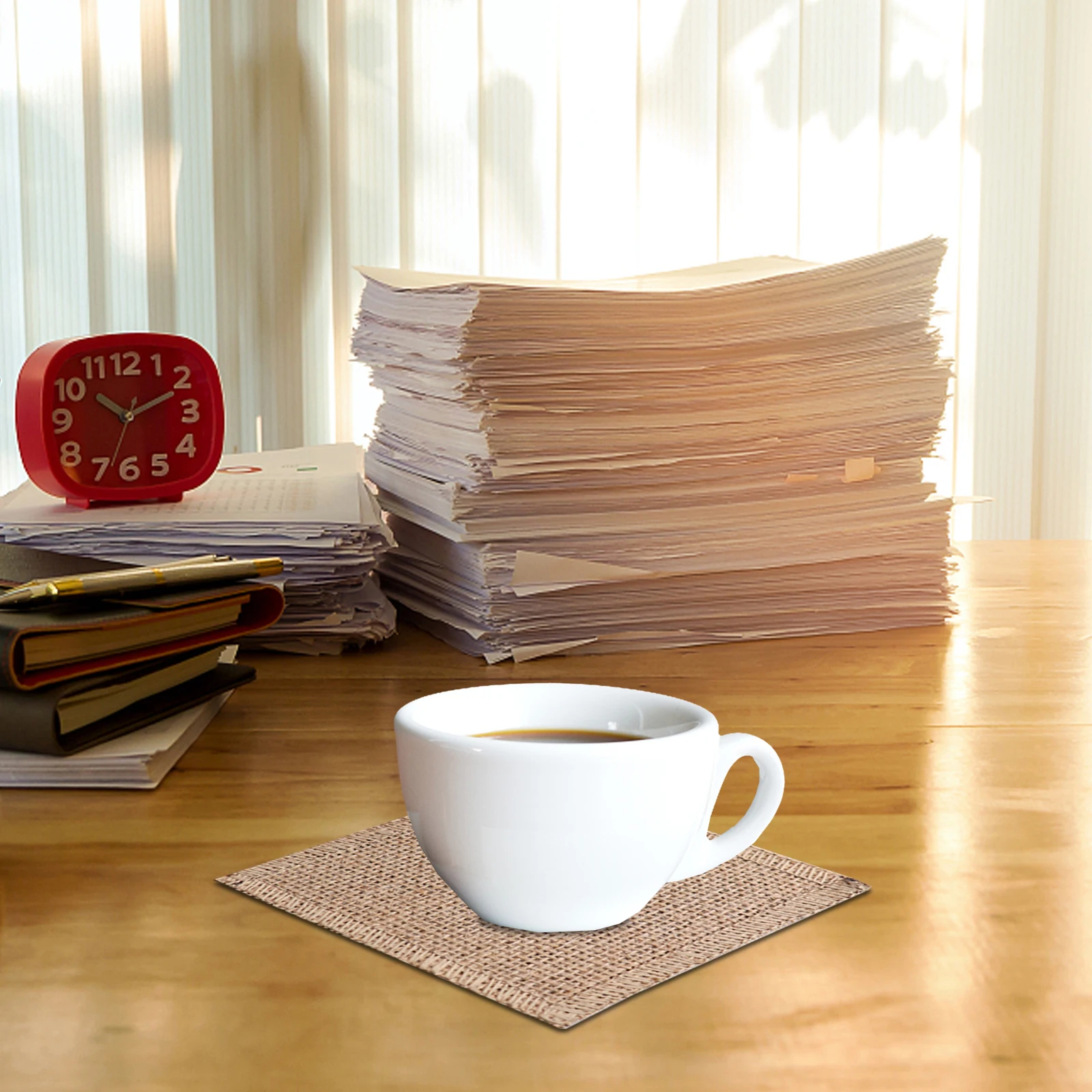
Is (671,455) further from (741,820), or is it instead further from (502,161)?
(502,161)

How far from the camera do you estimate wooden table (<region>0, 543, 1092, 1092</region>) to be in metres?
0.33

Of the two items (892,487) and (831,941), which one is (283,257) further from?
(831,941)

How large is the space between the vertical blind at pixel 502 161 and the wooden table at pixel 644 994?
1.75m

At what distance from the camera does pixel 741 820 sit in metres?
0.42

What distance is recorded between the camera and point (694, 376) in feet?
2.71

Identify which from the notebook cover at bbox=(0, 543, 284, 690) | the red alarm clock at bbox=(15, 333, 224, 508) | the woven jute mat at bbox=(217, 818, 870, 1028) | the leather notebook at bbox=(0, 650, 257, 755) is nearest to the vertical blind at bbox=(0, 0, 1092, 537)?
the red alarm clock at bbox=(15, 333, 224, 508)

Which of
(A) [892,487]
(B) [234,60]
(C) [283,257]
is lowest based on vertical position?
(A) [892,487]

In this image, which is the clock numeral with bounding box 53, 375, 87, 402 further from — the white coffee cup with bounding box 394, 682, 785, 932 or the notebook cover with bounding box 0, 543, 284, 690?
the white coffee cup with bounding box 394, 682, 785, 932

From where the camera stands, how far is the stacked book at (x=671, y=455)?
2.60 feet

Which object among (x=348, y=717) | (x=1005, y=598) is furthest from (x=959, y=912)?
→ (x=1005, y=598)

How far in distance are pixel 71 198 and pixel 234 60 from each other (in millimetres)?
377

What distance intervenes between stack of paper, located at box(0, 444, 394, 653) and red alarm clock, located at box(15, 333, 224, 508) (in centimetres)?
2

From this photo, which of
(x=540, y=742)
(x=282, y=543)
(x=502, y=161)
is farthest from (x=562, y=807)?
(x=502, y=161)

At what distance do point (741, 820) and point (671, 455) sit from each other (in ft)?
1.43
